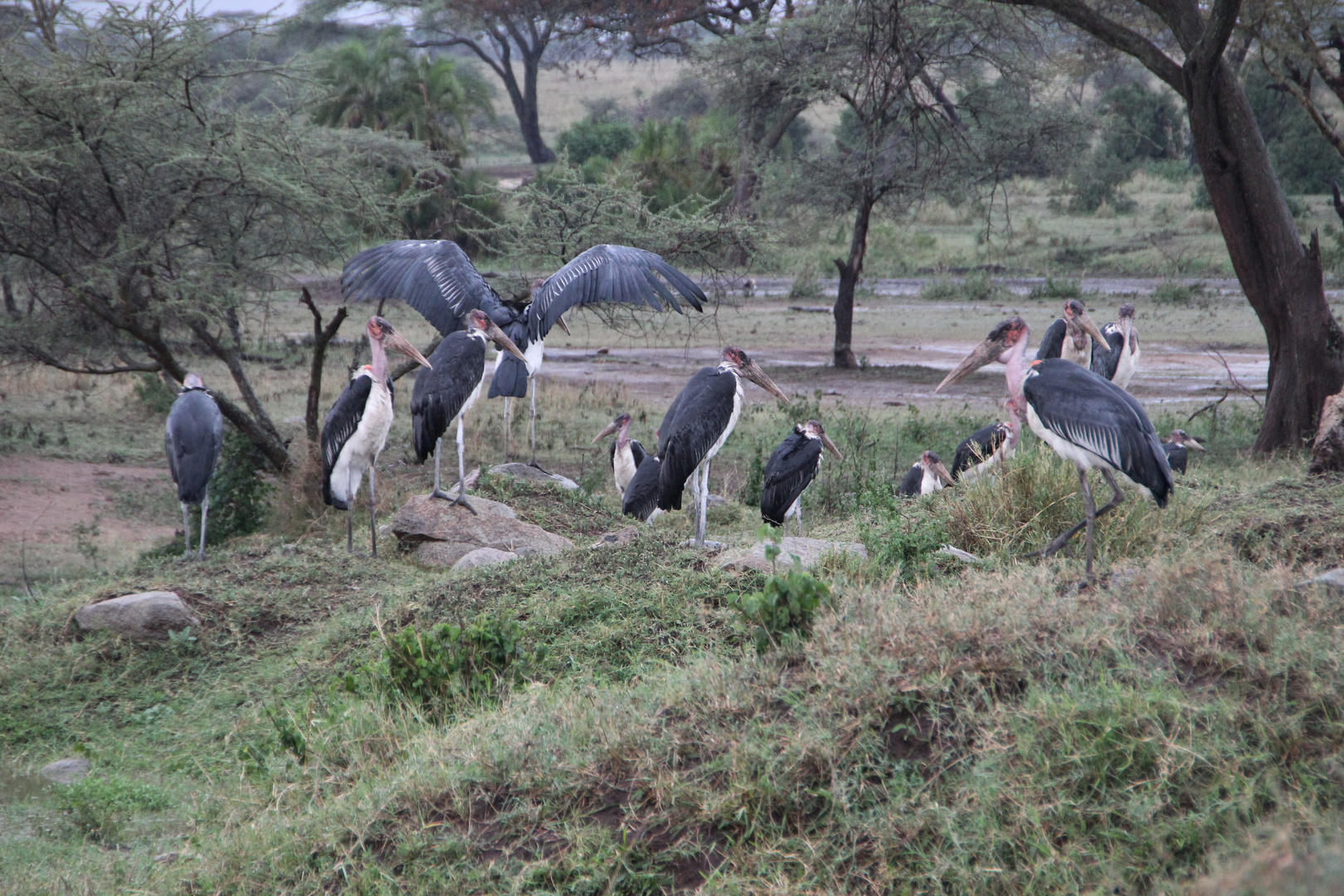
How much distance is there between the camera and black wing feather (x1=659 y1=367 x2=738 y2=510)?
6.20 metres

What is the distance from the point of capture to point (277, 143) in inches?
398

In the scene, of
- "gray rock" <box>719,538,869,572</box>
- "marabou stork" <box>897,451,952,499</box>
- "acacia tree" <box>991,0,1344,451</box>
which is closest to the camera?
"gray rock" <box>719,538,869,572</box>

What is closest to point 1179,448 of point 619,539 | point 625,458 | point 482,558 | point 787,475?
point 787,475

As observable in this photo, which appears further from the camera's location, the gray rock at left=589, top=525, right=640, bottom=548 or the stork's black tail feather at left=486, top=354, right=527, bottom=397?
the stork's black tail feather at left=486, top=354, right=527, bottom=397

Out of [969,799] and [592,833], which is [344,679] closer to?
[592,833]

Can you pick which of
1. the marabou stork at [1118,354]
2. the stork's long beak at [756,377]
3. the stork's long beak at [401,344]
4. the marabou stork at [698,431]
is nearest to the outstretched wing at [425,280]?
the stork's long beak at [401,344]

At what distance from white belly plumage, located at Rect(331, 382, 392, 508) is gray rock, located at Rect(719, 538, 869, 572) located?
9.39 ft

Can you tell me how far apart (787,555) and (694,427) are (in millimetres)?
1260

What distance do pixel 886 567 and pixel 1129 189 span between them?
29463 millimetres

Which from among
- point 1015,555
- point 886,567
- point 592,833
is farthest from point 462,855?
point 1015,555

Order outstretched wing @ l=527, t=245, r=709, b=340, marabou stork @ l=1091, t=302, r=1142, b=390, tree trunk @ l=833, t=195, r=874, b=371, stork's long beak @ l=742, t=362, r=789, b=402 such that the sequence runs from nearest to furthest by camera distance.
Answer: stork's long beak @ l=742, t=362, r=789, b=402 < outstretched wing @ l=527, t=245, r=709, b=340 < marabou stork @ l=1091, t=302, r=1142, b=390 < tree trunk @ l=833, t=195, r=874, b=371

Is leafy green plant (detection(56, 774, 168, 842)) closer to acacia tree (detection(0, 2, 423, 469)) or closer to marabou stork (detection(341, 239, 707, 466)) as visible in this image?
marabou stork (detection(341, 239, 707, 466))

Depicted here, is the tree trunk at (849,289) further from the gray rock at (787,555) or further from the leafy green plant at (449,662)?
the leafy green plant at (449,662)

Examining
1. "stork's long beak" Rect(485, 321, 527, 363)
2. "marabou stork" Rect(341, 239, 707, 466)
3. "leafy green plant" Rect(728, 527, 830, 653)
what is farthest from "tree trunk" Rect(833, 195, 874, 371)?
"leafy green plant" Rect(728, 527, 830, 653)
